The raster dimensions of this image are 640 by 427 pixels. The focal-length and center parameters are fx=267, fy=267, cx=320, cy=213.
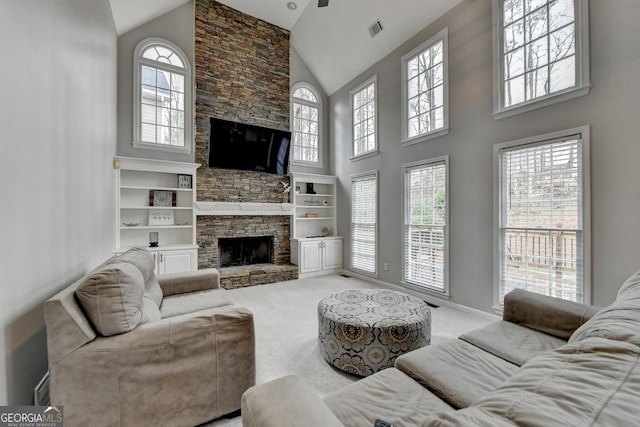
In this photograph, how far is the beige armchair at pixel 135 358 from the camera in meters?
1.38

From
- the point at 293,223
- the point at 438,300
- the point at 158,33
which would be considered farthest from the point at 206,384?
the point at 158,33

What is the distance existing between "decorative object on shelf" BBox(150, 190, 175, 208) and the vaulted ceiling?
2604mm

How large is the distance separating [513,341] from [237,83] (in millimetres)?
→ 5795

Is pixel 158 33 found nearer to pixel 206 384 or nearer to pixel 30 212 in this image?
pixel 30 212

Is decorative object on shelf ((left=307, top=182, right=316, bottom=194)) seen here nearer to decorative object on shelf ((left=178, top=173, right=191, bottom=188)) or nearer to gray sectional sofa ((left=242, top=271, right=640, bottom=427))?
decorative object on shelf ((left=178, top=173, right=191, bottom=188))

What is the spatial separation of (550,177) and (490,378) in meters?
2.45

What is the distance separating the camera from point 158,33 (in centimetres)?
468

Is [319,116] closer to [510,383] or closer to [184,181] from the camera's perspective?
[184,181]

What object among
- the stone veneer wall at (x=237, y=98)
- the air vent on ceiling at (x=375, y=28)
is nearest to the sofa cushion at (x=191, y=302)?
the stone veneer wall at (x=237, y=98)

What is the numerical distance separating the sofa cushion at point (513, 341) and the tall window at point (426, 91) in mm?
2806

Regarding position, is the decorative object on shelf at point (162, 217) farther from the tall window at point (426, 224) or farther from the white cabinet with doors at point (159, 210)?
the tall window at point (426, 224)

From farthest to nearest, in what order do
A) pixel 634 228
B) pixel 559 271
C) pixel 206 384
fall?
1. pixel 559 271
2. pixel 634 228
3. pixel 206 384

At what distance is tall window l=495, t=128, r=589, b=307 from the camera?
8.56 ft

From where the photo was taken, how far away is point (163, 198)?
4.68 m
